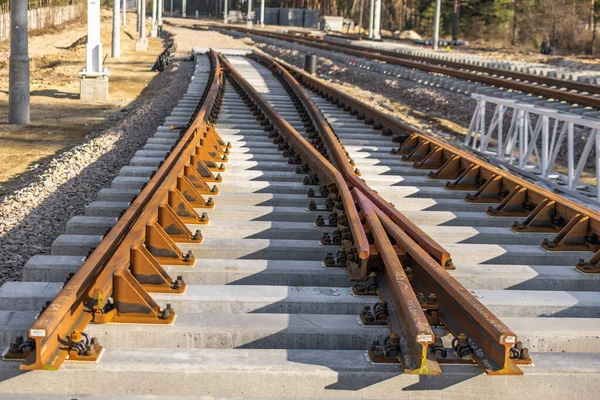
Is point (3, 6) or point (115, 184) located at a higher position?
point (3, 6)

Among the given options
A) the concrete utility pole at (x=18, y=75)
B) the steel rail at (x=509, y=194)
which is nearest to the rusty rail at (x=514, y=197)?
the steel rail at (x=509, y=194)

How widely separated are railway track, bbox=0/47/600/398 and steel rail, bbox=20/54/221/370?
0.04 ft

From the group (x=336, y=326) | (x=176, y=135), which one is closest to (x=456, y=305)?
(x=336, y=326)

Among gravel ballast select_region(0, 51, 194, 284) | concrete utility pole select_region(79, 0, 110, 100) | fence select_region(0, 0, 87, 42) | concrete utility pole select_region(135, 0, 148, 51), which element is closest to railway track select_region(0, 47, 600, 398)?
gravel ballast select_region(0, 51, 194, 284)

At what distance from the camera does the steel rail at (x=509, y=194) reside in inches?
220

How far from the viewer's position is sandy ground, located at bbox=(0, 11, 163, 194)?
37.6 ft

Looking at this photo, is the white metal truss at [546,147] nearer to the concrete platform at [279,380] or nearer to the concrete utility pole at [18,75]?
the concrete platform at [279,380]

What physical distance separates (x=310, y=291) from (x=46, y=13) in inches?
2751

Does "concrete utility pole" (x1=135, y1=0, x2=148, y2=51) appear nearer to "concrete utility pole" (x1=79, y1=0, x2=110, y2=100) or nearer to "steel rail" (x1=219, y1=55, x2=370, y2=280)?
"concrete utility pole" (x1=79, y1=0, x2=110, y2=100)

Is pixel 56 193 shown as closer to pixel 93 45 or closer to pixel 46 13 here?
pixel 93 45

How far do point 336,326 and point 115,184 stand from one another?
391cm

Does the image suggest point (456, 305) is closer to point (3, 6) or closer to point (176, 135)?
point (176, 135)

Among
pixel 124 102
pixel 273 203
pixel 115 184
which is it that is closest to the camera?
pixel 273 203

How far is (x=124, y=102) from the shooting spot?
1911cm
